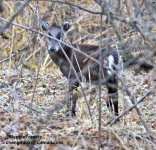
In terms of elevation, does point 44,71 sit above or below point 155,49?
above

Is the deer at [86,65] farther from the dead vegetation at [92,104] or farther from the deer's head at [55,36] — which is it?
the dead vegetation at [92,104]

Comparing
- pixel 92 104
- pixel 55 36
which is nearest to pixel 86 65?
pixel 92 104

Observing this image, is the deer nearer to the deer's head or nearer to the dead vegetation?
the deer's head

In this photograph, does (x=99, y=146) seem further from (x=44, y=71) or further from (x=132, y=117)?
(x=44, y=71)

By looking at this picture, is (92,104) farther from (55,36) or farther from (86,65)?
(55,36)

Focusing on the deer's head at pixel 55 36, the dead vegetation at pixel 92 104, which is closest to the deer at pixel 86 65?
the deer's head at pixel 55 36

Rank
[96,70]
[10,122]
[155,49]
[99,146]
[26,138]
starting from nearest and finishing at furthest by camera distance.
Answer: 1. [155,49]
2. [99,146]
3. [26,138]
4. [10,122]
5. [96,70]

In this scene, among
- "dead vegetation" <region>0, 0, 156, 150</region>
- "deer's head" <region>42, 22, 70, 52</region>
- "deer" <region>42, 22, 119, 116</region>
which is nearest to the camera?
"dead vegetation" <region>0, 0, 156, 150</region>

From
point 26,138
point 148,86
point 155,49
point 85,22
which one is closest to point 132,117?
point 26,138

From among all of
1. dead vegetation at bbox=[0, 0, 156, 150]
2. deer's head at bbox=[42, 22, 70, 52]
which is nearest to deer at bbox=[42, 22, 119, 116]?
deer's head at bbox=[42, 22, 70, 52]

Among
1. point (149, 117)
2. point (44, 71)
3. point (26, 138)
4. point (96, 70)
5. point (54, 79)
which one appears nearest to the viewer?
point (26, 138)

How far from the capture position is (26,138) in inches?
203

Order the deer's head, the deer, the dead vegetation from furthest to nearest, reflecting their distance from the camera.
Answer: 1. the deer's head
2. the deer
3. the dead vegetation

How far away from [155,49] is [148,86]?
18.8 feet
